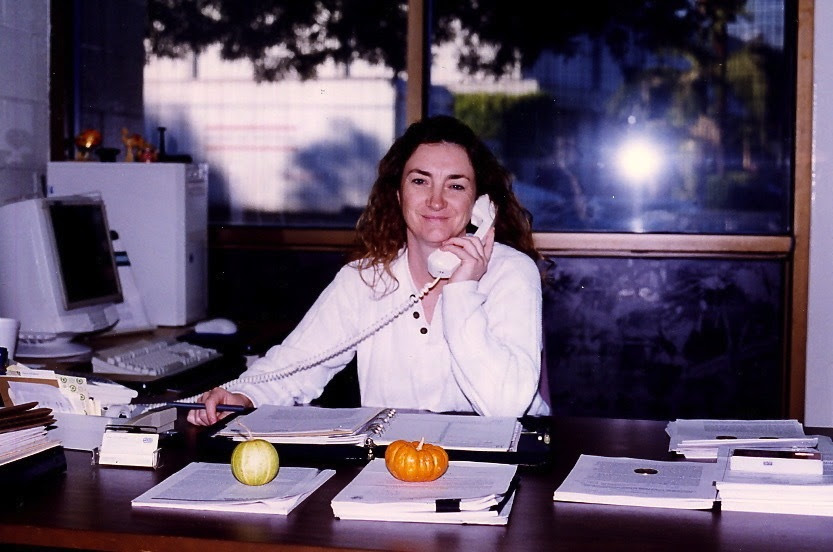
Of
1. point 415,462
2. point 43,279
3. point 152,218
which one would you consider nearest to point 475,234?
point 415,462

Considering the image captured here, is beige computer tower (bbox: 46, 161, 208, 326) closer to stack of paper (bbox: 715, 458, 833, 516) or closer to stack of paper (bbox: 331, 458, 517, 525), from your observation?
stack of paper (bbox: 331, 458, 517, 525)

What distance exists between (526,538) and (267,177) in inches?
113

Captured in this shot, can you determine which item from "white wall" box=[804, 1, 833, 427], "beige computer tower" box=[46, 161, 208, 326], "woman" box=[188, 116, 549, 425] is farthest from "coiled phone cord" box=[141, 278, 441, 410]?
"white wall" box=[804, 1, 833, 427]

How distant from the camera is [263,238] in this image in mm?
4027

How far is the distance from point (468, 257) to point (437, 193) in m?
0.28

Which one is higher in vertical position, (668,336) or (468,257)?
(468,257)

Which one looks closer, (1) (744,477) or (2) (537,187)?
(1) (744,477)

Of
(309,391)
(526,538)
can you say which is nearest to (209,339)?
(309,391)

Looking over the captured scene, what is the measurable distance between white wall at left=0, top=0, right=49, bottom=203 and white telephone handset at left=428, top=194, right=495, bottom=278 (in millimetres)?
1823

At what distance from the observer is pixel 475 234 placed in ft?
8.11

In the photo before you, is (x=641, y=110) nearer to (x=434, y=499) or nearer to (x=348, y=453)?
(x=348, y=453)

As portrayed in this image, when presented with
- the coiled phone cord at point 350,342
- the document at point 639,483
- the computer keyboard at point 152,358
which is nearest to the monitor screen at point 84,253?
the computer keyboard at point 152,358

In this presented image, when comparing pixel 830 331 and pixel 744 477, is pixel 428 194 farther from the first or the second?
pixel 830 331

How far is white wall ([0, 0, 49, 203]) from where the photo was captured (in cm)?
356
